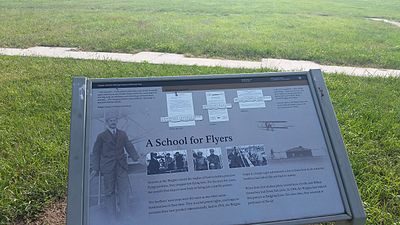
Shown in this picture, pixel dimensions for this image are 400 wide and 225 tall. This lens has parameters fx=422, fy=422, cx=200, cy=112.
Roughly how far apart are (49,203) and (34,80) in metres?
3.11

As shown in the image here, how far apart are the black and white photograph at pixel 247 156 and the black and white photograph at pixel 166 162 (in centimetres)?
23

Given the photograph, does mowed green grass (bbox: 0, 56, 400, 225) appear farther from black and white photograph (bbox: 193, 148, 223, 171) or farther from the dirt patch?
black and white photograph (bbox: 193, 148, 223, 171)

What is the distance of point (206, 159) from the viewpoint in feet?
6.61

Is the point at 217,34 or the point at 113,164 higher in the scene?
the point at 217,34

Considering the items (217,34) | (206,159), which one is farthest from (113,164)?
(217,34)

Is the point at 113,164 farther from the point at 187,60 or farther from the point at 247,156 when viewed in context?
the point at 187,60

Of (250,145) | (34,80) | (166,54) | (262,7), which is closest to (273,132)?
(250,145)

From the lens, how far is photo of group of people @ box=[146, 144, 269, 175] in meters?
1.98

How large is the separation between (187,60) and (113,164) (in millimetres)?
5586

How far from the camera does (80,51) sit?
26.2 feet

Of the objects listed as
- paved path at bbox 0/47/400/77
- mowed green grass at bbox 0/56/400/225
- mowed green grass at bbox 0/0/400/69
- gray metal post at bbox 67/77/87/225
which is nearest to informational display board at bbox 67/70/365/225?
→ gray metal post at bbox 67/77/87/225

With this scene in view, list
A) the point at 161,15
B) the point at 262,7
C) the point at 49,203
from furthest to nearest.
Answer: the point at 262,7
the point at 161,15
the point at 49,203

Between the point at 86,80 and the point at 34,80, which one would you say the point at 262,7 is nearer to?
the point at 34,80

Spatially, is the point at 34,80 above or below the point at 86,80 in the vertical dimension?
above
